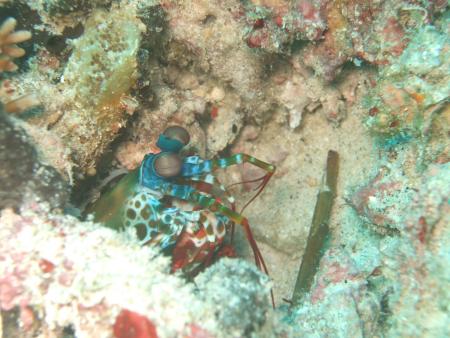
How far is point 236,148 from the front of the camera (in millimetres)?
5051

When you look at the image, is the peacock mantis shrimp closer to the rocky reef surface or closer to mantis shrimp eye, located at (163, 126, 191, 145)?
mantis shrimp eye, located at (163, 126, 191, 145)

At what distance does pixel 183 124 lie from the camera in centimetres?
419

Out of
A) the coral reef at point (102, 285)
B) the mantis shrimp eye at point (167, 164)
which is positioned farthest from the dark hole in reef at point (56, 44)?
the coral reef at point (102, 285)

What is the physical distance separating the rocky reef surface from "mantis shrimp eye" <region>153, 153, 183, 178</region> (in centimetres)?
53

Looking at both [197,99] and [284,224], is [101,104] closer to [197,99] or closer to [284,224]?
[197,99]

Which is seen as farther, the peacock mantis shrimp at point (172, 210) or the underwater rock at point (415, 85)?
the peacock mantis shrimp at point (172, 210)

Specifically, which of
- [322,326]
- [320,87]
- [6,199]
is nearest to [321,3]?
[320,87]

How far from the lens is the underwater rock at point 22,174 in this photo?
2.44 metres

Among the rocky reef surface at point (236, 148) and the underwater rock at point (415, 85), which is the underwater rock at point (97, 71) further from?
the underwater rock at point (415, 85)

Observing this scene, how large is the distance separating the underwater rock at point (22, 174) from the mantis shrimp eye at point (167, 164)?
87 centimetres

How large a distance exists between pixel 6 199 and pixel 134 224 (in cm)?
129

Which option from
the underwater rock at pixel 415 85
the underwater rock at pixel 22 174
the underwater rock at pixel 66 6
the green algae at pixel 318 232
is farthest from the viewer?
the green algae at pixel 318 232

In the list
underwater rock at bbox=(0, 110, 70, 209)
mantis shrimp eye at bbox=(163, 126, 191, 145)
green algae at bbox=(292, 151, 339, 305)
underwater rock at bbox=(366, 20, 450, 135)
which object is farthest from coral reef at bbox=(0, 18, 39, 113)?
green algae at bbox=(292, 151, 339, 305)

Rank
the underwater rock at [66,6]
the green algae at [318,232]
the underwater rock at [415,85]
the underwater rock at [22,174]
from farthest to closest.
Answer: the green algae at [318,232] < the underwater rock at [66,6] < the underwater rock at [415,85] < the underwater rock at [22,174]
